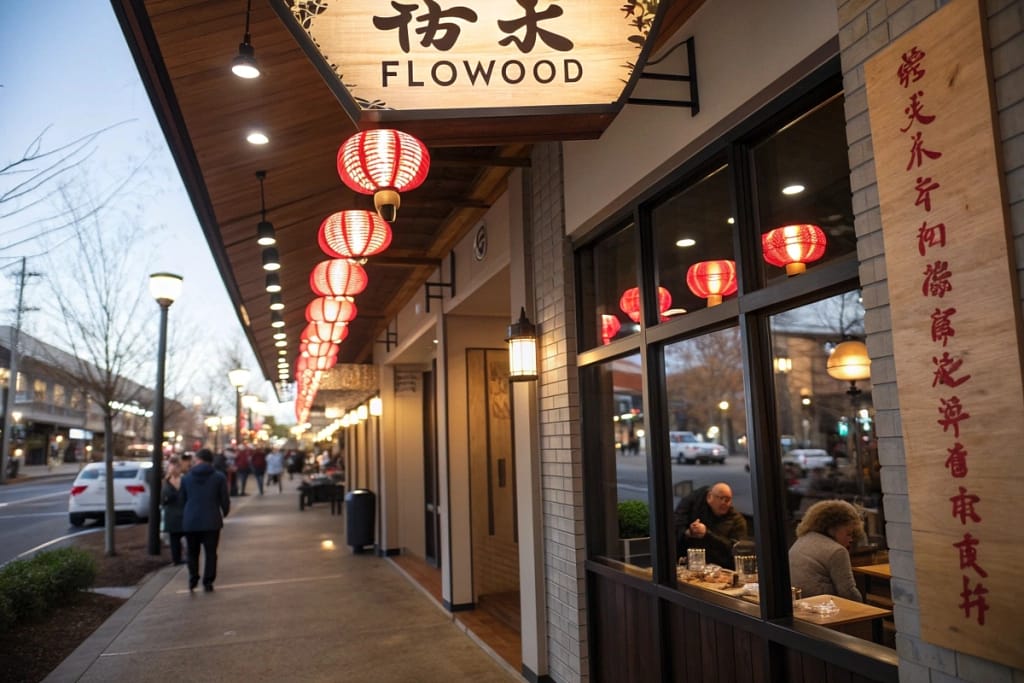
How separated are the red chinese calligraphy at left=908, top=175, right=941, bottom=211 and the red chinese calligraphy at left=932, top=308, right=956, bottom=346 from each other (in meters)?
0.31

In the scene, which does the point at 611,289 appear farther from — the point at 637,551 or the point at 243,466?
the point at 243,466

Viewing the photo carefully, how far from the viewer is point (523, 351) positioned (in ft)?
18.1

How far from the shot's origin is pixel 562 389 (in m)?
5.19

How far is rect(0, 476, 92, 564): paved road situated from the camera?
11568 mm

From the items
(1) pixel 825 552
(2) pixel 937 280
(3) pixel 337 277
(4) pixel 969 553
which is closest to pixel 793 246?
(2) pixel 937 280

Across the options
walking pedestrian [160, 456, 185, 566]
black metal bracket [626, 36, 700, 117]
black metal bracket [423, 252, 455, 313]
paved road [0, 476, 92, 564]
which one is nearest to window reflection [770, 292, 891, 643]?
black metal bracket [626, 36, 700, 117]

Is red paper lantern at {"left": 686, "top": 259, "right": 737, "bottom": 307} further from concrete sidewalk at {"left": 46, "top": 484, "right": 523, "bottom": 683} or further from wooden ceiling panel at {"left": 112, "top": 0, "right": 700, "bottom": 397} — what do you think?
concrete sidewalk at {"left": 46, "top": 484, "right": 523, "bottom": 683}

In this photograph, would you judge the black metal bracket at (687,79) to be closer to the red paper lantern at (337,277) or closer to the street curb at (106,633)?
the red paper lantern at (337,277)

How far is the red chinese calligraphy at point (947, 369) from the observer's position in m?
2.12

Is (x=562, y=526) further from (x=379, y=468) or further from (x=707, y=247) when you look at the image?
Answer: (x=379, y=468)

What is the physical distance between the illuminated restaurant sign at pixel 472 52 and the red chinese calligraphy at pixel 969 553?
175 centimetres

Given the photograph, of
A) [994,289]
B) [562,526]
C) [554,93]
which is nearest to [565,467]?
[562,526]

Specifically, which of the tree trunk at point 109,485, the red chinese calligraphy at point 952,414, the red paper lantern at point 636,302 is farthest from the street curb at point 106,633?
the red chinese calligraphy at point 952,414

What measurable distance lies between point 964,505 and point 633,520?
2706 millimetres
